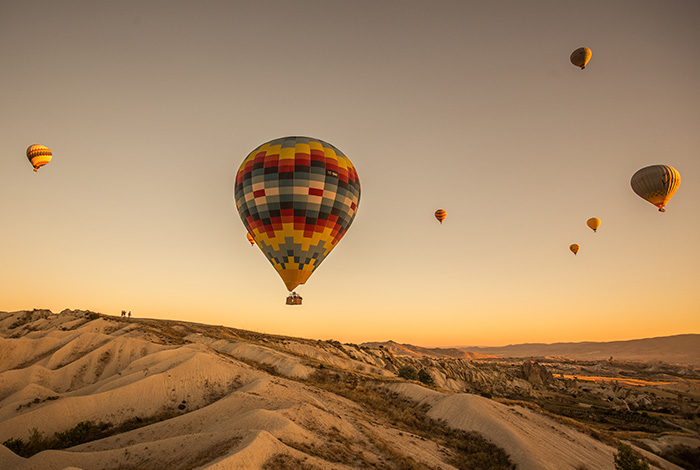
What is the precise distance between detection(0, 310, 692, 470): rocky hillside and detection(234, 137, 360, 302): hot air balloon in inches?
414

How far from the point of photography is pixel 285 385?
89.4 feet

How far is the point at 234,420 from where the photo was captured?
16.5m

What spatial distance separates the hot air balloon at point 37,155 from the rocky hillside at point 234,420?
75.5ft

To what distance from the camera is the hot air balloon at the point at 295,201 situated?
30.9m

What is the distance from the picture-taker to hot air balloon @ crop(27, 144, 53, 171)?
152 ft

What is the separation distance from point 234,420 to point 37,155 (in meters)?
50.0

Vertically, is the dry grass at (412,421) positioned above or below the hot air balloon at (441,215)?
below

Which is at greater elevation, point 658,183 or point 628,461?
point 658,183

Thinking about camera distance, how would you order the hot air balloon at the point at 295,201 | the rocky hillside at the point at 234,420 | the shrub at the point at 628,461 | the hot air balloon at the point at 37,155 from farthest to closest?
the hot air balloon at the point at 37,155 < the hot air balloon at the point at 295,201 < the shrub at the point at 628,461 < the rocky hillside at the point at 234,420

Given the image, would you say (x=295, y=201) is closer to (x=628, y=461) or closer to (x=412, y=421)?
(x=412, y=421)

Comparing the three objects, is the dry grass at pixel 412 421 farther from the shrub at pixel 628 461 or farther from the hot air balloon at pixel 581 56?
the hot air balloon at pixel 581 56

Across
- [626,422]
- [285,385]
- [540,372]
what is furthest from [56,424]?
[540,372]

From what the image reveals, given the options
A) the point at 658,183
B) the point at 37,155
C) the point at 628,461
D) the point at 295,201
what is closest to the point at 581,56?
the point at 658,183

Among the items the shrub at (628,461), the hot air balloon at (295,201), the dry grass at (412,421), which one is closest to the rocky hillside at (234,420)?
the dry grass at (412,421)
